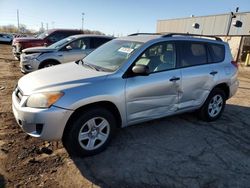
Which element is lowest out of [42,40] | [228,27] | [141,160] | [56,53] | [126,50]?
[141,160]

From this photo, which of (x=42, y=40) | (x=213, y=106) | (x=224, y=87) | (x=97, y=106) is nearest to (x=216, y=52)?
(x=224, y=87)

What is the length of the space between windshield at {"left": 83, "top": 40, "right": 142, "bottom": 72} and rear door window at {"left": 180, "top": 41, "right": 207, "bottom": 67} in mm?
947

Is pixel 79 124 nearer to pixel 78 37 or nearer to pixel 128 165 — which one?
pixel 128 165

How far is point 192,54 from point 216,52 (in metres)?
0.83

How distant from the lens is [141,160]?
3809 millimetres

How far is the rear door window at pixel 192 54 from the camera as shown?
4.77m

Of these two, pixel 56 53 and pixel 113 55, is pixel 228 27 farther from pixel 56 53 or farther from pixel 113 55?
pixel 113 55

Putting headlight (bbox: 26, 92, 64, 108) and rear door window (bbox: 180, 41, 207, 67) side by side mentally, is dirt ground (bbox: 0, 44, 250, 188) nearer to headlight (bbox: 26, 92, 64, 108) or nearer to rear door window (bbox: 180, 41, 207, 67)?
headlight (bbox: 26, 92, 64, 108)

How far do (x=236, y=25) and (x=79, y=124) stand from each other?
85.4 ft

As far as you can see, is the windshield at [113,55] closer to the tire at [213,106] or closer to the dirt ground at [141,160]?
the dirt ground at [141,160]

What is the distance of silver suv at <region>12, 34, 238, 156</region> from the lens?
11.0 feet

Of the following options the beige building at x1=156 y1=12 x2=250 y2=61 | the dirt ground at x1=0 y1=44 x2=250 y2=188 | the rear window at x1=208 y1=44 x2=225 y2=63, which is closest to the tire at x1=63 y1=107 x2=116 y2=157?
the dirt ground at x1=0 y1=44 x2=250 y2=188

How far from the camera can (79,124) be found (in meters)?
3.52

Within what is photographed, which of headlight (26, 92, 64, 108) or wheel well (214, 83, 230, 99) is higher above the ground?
headlight (26, 92, 64, 108)
